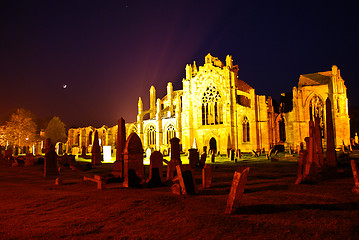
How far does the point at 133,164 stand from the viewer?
29.6 ft

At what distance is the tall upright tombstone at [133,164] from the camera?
865cm

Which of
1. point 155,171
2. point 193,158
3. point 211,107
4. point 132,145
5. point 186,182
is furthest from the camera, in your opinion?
point 211,107

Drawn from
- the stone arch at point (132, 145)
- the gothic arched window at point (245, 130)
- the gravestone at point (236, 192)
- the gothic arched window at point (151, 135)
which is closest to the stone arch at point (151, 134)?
the gothic arched window at point (151, 135)

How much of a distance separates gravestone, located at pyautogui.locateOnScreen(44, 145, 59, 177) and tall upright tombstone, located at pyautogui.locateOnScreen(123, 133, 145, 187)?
5.32 meters

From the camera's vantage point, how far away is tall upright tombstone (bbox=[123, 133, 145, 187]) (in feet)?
28.4

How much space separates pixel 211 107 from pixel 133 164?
25.1 metres

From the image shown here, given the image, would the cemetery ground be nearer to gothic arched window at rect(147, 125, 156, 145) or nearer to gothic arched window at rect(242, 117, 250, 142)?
gothic arched window at rect(242, 117, 250, 142)

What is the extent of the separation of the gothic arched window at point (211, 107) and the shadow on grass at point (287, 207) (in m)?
27.1

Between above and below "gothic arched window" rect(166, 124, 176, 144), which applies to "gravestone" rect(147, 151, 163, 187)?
below

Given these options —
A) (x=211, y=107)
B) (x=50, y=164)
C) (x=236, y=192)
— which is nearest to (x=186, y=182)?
(x=236, y=192)

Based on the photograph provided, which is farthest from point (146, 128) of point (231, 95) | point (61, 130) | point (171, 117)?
point (61, 130)

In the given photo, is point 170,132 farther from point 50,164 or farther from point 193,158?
point 50,164

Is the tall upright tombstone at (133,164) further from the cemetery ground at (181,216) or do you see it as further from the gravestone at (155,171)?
the cemetery ground at (181,216)

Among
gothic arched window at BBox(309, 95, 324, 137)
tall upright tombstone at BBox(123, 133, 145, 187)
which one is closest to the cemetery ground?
tall upright tombstone at BBox(123, 133, 145, 187)
